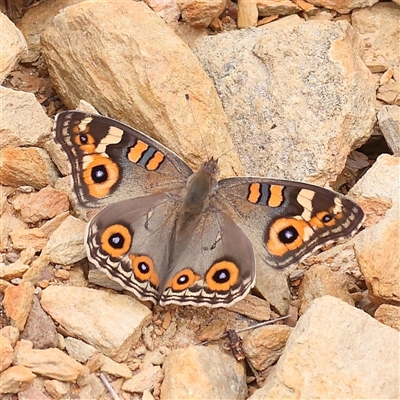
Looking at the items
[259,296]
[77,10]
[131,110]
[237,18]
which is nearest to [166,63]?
[131,110]

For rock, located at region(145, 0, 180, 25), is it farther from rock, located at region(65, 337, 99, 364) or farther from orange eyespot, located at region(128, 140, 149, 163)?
rock, located at region(65, 337, 99, 364)

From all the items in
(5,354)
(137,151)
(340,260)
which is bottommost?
(340,260)

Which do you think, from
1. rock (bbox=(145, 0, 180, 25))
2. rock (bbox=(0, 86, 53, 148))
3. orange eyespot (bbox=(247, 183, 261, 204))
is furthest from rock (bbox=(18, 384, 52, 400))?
rock (bbox=(145, 0, 180, 25))

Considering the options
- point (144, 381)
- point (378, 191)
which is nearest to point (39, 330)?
point (144, 381)

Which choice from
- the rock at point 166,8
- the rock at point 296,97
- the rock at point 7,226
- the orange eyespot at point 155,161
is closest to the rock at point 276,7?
the rock at point 296,97

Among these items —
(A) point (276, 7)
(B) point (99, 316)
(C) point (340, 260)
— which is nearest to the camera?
(B) point (99, 316)

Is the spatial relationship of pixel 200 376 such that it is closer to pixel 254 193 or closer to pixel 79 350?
pixel 79 350
